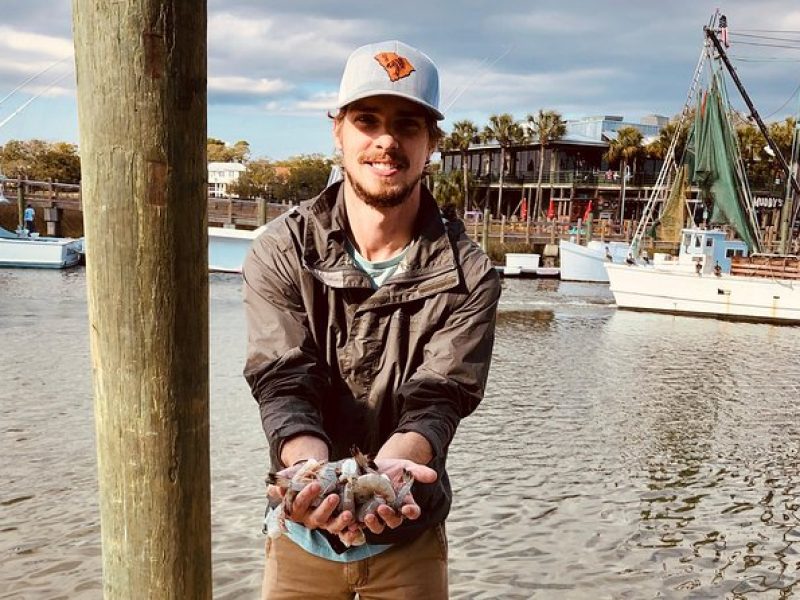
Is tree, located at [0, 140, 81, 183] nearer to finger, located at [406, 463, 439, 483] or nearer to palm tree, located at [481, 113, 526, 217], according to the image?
palm tree, located at [481, 113, 526, 217]

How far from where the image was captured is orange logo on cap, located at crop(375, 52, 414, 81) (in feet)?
8.16

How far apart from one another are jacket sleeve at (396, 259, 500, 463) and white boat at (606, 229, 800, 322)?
26.0m

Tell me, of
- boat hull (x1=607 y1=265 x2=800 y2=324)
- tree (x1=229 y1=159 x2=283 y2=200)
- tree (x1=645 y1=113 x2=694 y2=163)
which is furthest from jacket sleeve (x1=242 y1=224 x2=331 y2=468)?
tree (x1=229 y1=159 x2=283 y2=200)

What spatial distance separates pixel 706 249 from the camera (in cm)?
2933

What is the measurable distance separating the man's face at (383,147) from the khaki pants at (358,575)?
1.20 m

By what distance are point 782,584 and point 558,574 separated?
1951 mm

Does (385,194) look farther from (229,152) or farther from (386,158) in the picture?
(229,152)

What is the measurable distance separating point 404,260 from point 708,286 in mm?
26542

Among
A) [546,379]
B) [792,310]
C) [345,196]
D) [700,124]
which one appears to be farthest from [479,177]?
[345,196]

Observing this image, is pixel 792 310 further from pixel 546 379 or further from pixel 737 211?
pixel 546 379

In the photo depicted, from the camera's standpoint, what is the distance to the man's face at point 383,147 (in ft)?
8.34

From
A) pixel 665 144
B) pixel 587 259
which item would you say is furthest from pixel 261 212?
pixel 665 144

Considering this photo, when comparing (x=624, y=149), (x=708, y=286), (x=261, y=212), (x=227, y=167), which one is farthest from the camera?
(x=227, y=167)

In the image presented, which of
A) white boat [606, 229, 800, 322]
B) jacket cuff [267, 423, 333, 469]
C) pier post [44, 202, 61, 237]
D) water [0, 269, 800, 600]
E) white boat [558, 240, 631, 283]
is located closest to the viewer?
jacket cuff [267, 423, 333, 469]
